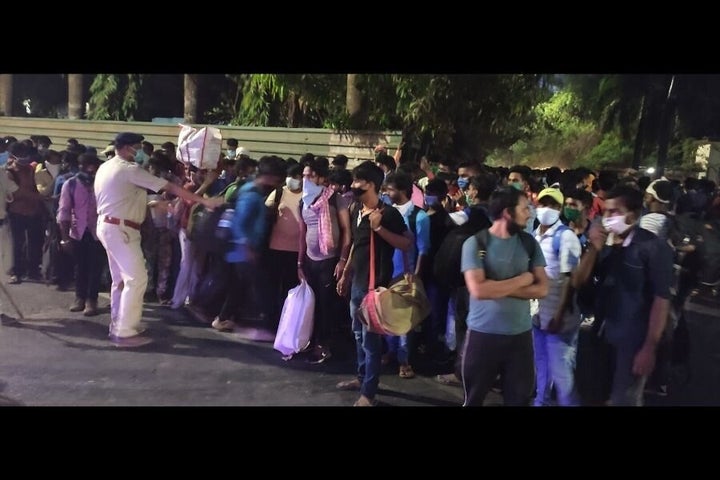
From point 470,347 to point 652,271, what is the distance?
3.42 feet

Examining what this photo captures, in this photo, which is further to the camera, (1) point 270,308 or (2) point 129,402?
(1) point 270,308

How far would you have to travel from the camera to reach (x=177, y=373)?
12.1ft

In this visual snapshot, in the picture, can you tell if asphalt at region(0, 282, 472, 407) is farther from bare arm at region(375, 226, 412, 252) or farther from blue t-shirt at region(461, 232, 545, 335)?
bare arm at region(375, 226, 412, 252)

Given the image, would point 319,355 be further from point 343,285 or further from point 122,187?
point 122,187

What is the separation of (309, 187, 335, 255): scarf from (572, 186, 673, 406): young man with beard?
5.22ft

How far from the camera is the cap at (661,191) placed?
3184mm

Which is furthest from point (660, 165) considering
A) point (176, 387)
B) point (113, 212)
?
point (113, 212)

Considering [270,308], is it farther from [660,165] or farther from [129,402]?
[660,165]

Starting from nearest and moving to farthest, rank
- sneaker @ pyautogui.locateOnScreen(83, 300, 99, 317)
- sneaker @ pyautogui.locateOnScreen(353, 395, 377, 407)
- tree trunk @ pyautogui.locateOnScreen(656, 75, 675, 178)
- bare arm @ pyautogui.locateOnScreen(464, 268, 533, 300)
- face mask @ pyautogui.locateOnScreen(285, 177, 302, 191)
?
bare arm @ pyautogui.locateOnScreen(464, 268, 533, 300), tree trunk @ pyautogui.locateOnScreen(656, 75, 675, 178), sneaker @ pyautogui.locateOnScreen(353, 395, 377, 407), face mask @ pyautogui.locateOnScreen(285, 177, 302, 191), sneaker @ pyautogui.locateOnScreen(83, 300, 99, 317)

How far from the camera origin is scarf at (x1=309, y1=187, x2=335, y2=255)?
12.5 ft

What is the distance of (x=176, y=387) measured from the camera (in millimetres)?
3627

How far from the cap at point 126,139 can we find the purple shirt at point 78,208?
1.45 ft

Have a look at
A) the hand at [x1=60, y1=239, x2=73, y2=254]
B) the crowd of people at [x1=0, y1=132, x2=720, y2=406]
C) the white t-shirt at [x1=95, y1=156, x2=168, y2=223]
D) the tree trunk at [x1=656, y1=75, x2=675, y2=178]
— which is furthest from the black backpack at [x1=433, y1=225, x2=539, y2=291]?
the hand at [x1=60, y1=239, x2=73, y2=254]

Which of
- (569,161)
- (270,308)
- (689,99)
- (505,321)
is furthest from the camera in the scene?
(270,308)
